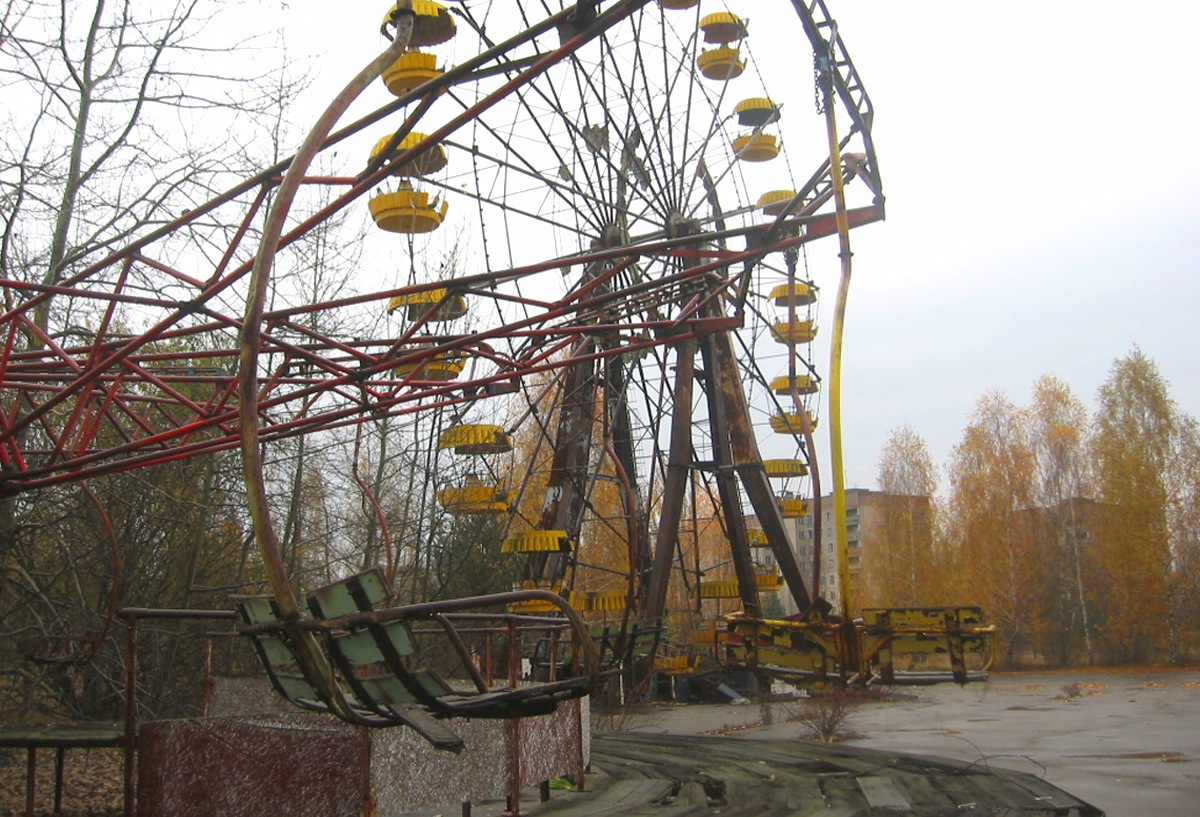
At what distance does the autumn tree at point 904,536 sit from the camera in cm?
4688

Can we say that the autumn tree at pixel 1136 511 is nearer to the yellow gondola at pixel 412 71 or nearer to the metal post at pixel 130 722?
the yellow gondola at pixel 412 71

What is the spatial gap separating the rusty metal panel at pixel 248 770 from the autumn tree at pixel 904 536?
41.3 metres

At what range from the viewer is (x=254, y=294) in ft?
9.74

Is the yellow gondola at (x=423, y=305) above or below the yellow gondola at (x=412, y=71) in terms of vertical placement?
below

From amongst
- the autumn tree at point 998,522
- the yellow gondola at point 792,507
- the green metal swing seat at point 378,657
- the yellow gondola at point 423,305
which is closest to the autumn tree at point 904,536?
the autumn tree at point 998,522

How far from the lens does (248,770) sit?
5418 millimetres

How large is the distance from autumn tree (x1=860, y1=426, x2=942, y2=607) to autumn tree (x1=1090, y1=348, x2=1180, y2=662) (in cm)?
661

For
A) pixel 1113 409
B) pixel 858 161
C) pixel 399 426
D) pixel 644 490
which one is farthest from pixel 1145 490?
pixel 858 161

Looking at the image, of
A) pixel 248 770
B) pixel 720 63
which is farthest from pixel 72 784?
pixel 720 63

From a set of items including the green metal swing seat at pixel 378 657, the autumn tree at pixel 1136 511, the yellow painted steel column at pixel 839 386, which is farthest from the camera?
the autumn tree at pixel 1136 511

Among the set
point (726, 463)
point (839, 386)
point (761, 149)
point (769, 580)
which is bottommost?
point (769, 580)

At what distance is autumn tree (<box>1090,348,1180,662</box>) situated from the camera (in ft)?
133

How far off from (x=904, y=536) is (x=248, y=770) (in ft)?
153

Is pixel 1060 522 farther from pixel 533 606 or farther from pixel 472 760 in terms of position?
pixel 472 760
